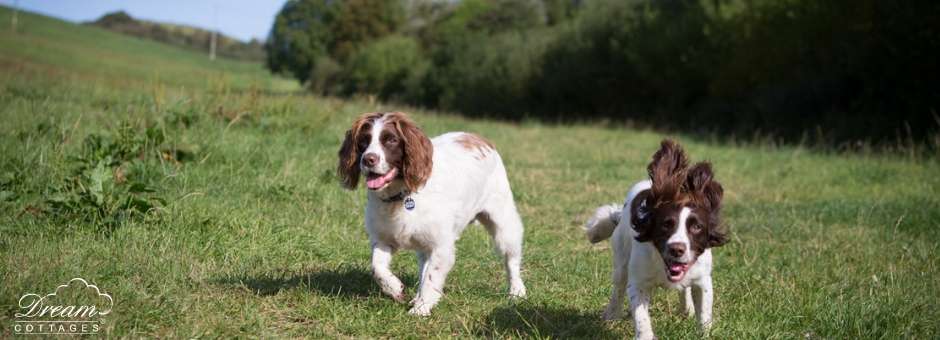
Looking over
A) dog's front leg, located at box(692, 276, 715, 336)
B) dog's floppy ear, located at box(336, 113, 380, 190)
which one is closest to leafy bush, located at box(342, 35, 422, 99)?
dog's floppy ear, located at box(336, 113, 380, 190)

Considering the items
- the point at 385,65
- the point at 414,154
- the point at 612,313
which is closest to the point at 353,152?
the point at 414,154

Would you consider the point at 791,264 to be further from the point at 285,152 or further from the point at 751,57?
the point at 751,57

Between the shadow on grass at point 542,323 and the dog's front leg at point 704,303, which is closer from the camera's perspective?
the dog's front leg at point 704,303

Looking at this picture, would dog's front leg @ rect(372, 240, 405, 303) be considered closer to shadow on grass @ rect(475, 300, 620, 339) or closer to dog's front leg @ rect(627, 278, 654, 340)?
shadow on grass @ rect(475, 300, 620, 339)

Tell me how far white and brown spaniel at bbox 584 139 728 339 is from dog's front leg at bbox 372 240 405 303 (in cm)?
137

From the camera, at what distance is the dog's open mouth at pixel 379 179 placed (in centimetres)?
411

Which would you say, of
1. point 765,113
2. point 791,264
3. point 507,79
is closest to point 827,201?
point 791,264

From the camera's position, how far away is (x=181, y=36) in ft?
273

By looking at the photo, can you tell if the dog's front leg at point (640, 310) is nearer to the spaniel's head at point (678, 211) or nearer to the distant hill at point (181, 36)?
the spaniel's head at point (678, 211)

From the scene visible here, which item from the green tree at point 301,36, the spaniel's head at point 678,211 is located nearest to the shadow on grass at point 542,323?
the spaniel's head at point 678,211

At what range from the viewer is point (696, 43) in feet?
81.7

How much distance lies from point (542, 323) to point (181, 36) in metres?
87.8

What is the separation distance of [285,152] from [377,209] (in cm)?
410

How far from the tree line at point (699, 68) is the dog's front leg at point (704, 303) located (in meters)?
11.4
